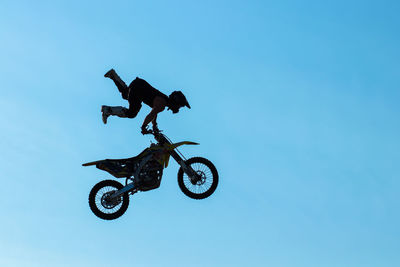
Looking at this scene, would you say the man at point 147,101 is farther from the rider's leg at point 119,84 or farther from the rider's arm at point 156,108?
the rider's leg at point 119,84

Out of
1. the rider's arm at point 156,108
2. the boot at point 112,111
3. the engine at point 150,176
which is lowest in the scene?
the engine at point 150,176

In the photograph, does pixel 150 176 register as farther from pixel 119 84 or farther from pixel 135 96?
pixel 119 84

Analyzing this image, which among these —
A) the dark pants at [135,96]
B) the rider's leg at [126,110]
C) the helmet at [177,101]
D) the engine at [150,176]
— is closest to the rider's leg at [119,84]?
the dark pants at [135,96]

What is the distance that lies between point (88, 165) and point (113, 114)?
5.94ft

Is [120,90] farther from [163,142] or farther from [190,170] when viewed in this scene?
[190,170]

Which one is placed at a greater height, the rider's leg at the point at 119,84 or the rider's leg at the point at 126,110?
the rider's leg at the point at 119,84

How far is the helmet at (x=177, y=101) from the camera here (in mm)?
16453

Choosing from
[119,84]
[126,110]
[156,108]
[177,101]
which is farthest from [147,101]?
[119,84]

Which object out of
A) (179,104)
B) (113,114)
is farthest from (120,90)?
(179,104)

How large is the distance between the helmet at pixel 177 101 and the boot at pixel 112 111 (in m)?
1.50

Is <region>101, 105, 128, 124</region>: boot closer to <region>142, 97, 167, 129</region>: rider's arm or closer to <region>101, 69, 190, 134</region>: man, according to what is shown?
<region>101, 69, 190, 134</region>: man

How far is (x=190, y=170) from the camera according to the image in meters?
16.5

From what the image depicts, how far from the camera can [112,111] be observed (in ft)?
53.5

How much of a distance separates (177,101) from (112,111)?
2103mm
